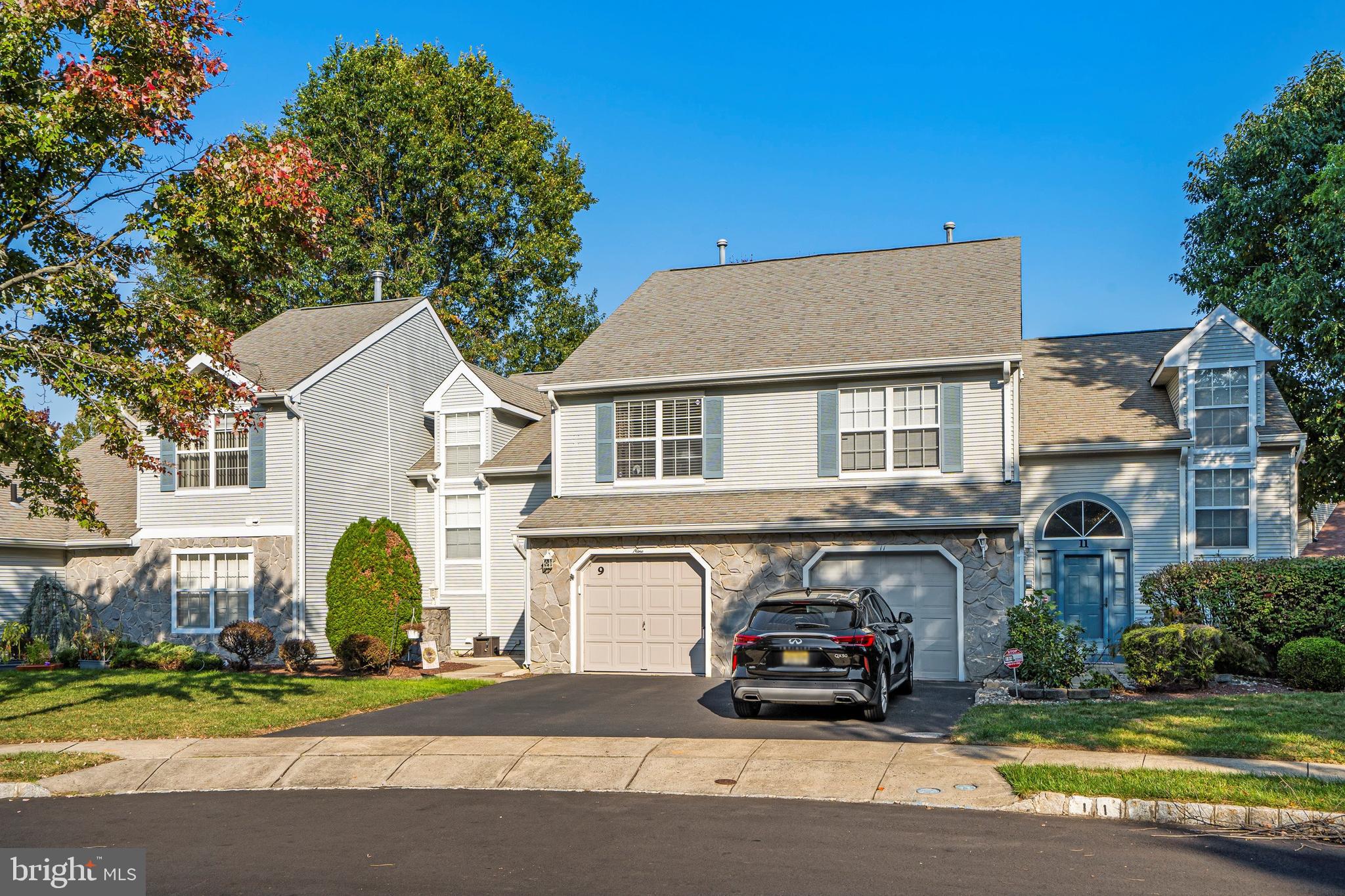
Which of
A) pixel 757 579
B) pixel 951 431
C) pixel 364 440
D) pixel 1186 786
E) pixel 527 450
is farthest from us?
pixel 364 440

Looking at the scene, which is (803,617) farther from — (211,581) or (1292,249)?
(1292,249)

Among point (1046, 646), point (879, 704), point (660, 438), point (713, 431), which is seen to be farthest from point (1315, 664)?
point (660, 438)

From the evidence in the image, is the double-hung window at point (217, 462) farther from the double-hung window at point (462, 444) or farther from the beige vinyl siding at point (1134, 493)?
the beige vinyl siding at point (1134, 493)

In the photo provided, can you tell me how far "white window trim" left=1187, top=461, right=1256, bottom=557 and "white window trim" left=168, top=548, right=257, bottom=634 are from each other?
19430 mm

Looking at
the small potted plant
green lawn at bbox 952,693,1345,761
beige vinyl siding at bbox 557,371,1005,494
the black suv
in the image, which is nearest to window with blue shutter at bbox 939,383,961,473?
beige vinyl siding at bbox 557,371,1005,494

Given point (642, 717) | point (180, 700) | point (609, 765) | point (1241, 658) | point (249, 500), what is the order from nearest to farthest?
1. point (609, 765)
2. point (642, 717)
3. point (1241, 658)
4. point (180, 700)
5. point (249, 500)

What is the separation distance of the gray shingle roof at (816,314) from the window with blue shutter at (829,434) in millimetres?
710

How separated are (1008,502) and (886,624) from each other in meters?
4.57

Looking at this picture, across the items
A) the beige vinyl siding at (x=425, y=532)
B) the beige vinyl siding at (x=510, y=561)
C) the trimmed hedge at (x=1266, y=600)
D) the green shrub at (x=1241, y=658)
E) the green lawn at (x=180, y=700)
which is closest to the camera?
the green lawn at (x=180, y=700)

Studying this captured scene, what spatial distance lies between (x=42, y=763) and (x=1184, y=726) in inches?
499

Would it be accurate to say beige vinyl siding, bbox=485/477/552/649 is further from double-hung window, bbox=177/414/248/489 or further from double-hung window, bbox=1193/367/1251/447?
double-hung window, bbox=1193/367/1251/447

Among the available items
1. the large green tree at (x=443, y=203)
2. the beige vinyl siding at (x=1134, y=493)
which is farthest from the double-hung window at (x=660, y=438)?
the large green tree at (x=443, y=203)

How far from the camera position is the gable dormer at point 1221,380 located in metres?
22.0

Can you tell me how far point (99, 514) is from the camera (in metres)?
25.8
